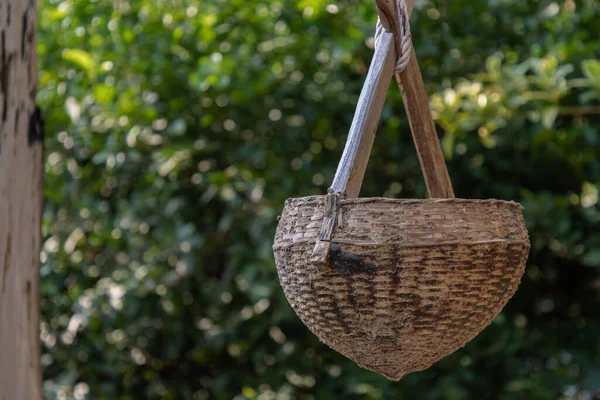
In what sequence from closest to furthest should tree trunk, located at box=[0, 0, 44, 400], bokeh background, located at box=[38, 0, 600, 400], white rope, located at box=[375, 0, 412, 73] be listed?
1. white rope, located at box=[375, 0, 412, 73]
2. tree trunk, located at box=[0, 0, 44, 400]
3. bokeh background, located at box=[38, 0, 600, 400]

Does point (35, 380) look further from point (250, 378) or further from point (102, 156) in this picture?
point (250, 378)

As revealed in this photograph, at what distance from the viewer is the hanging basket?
31.9 inches

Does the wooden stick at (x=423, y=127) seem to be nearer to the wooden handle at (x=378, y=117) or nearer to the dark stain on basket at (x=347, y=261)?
the wooden handle at (x=378, y=117)

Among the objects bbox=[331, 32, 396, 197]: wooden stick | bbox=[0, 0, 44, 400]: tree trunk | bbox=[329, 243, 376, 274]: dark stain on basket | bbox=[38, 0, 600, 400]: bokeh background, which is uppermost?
bbox=[331, 32, 396, 197]: wooden stick

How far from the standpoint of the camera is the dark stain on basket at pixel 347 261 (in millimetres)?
810

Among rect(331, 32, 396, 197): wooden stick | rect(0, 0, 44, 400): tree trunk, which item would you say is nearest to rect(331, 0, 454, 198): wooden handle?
rect(331, 32, 396, 197): wooden stick

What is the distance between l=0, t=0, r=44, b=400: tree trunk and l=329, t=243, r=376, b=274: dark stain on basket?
2.52 ft

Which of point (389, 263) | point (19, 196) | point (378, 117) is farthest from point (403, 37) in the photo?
point (19, 196)

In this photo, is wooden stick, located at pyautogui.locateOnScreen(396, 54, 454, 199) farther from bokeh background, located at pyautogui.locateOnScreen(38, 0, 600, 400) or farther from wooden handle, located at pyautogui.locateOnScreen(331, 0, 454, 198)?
bokeh background, located at pyautogui.locateOnScreen(38, 0, 600, 400)

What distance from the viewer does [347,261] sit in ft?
2.67

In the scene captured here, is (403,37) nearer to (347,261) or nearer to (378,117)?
(378,117)

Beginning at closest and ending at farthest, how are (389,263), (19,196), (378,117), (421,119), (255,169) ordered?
1. (389,263)
2. (378,117)
3. (421,119)
4. (19,196)
5. (255,169)

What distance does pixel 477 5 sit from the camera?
211 cm

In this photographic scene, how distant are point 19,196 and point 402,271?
0.83 metres
